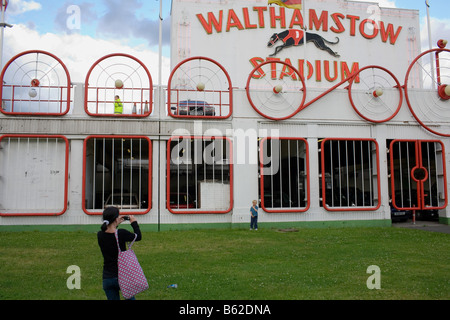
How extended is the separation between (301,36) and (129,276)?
29139mm

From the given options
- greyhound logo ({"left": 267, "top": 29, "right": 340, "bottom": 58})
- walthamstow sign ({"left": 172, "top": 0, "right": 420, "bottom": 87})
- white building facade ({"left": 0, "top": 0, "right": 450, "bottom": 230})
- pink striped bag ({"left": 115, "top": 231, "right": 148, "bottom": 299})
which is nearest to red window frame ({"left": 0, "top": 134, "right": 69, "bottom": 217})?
white building facade ({"left": 0, "top": 0, "right": 450, "bottom": 230})

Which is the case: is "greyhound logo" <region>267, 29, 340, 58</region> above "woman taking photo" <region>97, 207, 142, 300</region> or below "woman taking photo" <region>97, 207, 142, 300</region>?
above

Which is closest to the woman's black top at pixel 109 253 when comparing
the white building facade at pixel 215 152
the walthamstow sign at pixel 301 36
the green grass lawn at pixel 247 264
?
A: the green grass lawn at pixel 247 264

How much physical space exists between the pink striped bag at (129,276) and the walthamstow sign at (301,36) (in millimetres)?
24984

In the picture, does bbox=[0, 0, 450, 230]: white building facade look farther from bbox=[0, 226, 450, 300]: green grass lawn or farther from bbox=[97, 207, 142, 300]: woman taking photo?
bbox=[97, 207, 142, 300]: woman taking photo

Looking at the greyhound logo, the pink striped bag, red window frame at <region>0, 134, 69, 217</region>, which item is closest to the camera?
the pink striped bag

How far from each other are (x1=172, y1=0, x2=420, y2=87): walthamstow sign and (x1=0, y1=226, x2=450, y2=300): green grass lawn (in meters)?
17.9

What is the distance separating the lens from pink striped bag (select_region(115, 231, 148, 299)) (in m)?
4.93

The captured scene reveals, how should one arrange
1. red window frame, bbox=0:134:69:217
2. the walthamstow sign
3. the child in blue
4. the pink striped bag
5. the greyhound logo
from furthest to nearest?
the greyhound logo, the walthamstow sign, the child in blue, red window frame, bbox=0:134:69:217, the pink striped bag

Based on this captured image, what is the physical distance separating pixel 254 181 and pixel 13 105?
1038 centimetres

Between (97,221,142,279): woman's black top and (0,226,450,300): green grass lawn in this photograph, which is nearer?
(97,221,142,279): woman's black top

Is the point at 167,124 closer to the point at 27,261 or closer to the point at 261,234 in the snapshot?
the point at 261,234

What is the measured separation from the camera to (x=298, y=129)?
17297 mm
